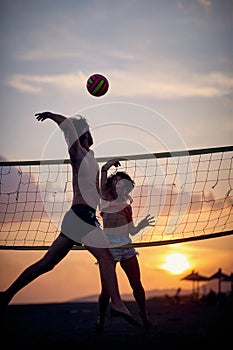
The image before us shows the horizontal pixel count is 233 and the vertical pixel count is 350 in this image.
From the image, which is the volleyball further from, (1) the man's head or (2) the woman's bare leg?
(2) the woman's bare leg

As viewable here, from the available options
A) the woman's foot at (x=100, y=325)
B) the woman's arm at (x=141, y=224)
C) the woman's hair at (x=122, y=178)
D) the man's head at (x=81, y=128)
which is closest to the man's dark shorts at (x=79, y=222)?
the man's head at (x=81, y=128)

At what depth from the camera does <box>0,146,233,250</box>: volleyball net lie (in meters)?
8.34

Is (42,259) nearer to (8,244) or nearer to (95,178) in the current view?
(95,178)

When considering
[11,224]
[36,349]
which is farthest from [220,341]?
[11,224]

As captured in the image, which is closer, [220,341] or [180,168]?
[220,341]

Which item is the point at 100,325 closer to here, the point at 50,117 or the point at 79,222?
the point at 79,222

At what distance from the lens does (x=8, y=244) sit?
27.4 feet

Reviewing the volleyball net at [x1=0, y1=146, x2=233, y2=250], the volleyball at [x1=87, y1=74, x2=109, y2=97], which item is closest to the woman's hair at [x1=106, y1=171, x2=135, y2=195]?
the volleyball net at [x1=0, y1=146, x2=233, y2=250]

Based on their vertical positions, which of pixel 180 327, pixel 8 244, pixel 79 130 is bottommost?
pixel 180 327

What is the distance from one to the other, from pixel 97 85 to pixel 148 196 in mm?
1813

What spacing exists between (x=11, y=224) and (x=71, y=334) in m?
1.65

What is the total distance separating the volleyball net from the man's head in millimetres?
1625

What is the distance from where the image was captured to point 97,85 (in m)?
7.82

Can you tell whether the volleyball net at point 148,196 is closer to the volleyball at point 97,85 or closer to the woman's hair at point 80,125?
the volleyball at point 97,85
